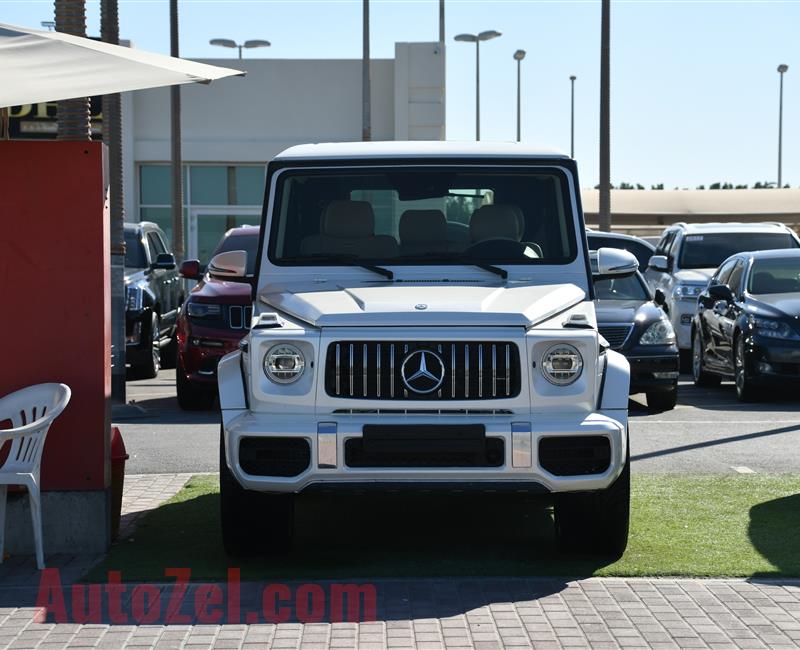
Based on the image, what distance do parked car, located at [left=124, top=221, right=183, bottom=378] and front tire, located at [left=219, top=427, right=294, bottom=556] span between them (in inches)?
405

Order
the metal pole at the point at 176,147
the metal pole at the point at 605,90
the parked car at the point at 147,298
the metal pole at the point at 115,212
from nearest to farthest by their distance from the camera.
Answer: the metal pole at the point at 115,212
the parked car at the point at 147,298
the metal pole at the point at 605,90
the metal pole at the point at 176,147

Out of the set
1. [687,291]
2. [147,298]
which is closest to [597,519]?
[147,298]

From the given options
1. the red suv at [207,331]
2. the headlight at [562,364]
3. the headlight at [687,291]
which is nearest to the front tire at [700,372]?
the headlight at [687,291]

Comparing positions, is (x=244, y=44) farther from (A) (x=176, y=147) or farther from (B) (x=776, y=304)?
(B) (x=776, y=304)

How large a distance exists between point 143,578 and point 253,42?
108ft

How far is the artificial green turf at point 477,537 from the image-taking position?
25.0 ft

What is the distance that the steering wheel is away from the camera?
27.9ft

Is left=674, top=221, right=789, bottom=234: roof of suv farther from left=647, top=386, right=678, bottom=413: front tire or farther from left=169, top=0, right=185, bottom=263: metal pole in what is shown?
left=169, top=0, right=185, bottom=263: metal pole

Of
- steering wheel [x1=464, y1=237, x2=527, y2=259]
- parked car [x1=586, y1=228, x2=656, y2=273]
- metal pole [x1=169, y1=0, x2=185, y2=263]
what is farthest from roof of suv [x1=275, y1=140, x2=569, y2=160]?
metal pole [x1=169, y1=0, x2=185, y2=263]

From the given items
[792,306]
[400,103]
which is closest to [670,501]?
[792,306]

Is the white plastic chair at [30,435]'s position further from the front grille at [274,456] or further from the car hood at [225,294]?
the car hood at [225,294]

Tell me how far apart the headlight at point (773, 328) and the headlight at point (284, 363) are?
9.31m

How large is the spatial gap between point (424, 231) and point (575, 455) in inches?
72.0

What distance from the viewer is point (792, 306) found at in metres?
15.9
